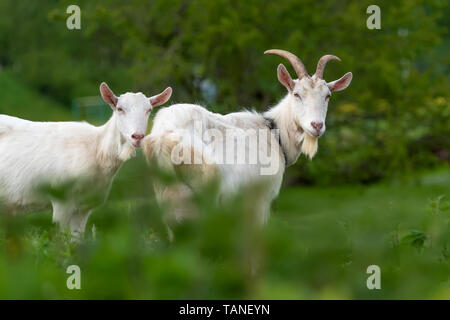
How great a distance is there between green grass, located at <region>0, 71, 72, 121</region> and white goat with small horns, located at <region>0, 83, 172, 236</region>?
83.4 ft

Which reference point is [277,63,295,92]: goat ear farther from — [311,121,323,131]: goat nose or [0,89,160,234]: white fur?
[0,89,160,234]: white fur

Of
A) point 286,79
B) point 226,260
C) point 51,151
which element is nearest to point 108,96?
point 51,151

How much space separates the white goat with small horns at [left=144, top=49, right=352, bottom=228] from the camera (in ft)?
18.5

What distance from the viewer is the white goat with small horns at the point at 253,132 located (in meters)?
5.63

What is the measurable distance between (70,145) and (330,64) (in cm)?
1269

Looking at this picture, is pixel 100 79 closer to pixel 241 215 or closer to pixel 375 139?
pixel 375 139

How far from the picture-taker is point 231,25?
17906 millimetres

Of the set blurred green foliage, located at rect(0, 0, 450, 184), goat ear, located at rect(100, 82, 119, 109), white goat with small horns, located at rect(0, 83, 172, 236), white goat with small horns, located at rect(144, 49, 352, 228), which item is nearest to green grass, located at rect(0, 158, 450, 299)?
white goat with small horns, located at rect(144, 49, 352, 228)

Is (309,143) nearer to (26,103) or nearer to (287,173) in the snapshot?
(287,173)

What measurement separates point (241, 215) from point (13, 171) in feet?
17.2

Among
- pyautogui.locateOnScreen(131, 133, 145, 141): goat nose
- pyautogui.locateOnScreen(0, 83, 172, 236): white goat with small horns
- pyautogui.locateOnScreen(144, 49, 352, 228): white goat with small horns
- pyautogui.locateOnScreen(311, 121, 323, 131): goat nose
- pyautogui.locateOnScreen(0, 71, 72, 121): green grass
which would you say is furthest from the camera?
pyautogui.locateOnScreen(0, 71, 72, 121): green grass
